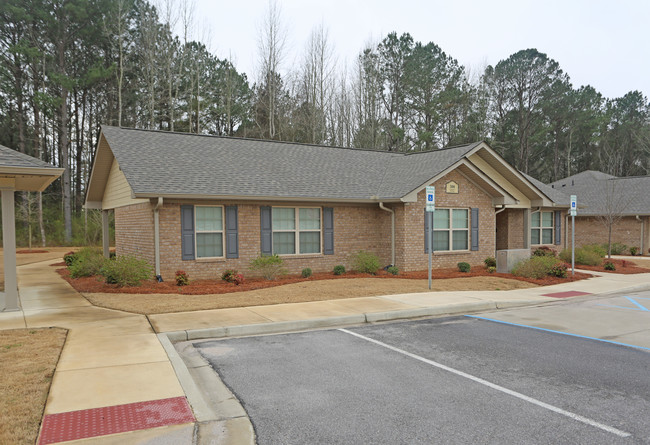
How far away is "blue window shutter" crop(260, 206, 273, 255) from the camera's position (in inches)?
618

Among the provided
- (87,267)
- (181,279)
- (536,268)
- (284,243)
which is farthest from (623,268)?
(87,267)

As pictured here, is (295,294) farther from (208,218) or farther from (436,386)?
(436,386)

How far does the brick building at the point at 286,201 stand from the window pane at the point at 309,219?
0.12 feet

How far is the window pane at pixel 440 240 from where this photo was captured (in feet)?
58.6

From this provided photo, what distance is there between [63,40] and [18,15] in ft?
9.35

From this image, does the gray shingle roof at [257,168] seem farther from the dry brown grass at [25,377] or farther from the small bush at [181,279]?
the dry brown grass at [25,377]

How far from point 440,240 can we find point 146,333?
12.5 metres

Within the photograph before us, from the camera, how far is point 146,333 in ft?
26.6

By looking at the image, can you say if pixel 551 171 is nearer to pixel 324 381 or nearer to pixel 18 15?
pixel 18 15

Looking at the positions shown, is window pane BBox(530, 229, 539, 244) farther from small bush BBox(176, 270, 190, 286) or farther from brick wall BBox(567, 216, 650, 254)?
small bush BBox(176, 270, 190, 286)

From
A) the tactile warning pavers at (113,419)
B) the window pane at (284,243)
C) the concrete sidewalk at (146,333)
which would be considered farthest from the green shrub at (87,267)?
the tactile warning pavers at (113,419)

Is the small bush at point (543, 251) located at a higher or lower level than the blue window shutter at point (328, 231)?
lower

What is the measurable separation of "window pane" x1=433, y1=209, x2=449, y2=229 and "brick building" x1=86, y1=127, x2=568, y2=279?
55 mm

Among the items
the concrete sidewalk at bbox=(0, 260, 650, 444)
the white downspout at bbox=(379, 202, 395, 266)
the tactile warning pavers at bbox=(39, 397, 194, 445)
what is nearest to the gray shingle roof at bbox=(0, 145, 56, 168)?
the concrete sidewalk at bbox=(0, 260, 650, 444)
